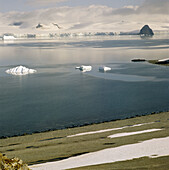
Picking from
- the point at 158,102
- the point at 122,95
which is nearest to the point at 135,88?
the point at 122,95

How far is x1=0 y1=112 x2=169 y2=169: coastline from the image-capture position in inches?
515

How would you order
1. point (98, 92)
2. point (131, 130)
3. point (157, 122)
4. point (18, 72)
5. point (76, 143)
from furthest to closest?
point (18, 72), point (98, 92), point (157, 122), point (131, 130), point (76, 143)

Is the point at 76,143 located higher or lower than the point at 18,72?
lower

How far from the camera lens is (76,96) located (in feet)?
88.8

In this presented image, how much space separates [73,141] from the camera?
1518 centimetres

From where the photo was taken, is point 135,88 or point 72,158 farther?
point 135,88

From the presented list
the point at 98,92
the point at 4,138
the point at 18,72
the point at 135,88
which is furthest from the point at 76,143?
the point at 18,72

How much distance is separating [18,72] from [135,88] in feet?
66.4

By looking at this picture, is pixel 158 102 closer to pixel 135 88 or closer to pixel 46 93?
pixel 135 88

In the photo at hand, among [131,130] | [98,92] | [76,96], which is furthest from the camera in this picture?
[98,92]

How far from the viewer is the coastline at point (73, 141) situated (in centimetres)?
1307

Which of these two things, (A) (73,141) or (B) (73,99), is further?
(B) (73,99)

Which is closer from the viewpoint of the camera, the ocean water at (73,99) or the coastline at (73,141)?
the coastline at (73,141)

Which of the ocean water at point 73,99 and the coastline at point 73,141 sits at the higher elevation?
the ocean water at point 73,99
